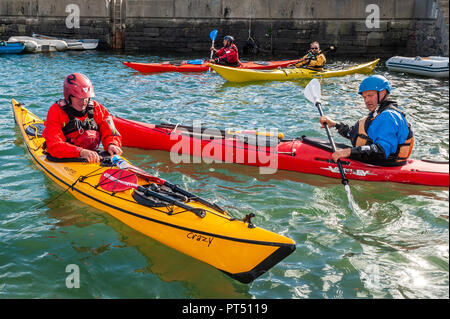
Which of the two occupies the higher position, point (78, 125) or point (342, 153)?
point (78, 125)

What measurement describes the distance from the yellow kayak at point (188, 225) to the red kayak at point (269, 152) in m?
2.00

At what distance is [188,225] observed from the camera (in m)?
3.91

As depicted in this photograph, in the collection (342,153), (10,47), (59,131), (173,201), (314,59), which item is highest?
(10,47)

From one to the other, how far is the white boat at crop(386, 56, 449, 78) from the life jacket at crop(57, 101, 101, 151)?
32.9 ft

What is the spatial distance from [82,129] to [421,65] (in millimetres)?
11127

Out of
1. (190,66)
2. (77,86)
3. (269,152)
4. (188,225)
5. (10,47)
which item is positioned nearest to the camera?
(188,225)

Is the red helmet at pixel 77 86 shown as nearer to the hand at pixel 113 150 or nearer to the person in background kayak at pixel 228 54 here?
the hand at pixel 113 150

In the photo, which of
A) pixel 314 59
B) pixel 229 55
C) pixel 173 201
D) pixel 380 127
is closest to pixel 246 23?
pixel 229 55

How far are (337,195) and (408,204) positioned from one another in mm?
832

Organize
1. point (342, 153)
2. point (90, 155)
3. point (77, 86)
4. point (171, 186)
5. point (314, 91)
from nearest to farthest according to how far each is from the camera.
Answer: point (171, 186) → point (77, 86) → point (90, 155) → point (342, 153) → point (314, 91)

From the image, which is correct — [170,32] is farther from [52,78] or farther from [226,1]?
[52,78]

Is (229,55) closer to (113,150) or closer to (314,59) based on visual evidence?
(314,59)

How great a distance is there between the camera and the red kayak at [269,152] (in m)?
5.67
